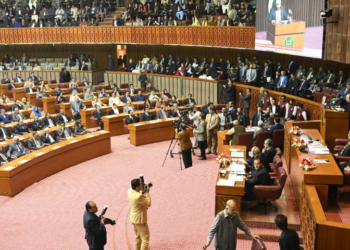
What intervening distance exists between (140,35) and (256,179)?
48.5 feet

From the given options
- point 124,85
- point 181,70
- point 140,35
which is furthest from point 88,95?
point 140,35

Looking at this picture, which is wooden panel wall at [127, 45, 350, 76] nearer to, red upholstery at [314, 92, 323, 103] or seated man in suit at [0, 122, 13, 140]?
red upholstery at [314, 92, 323, 103]

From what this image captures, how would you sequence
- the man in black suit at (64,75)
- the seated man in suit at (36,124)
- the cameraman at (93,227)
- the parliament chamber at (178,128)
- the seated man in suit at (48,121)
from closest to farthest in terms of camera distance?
the cameraman at (93,227), the parliament chamber at (178,128), the seated man in suit at (36,124), the seated man in suit at (48,121), the man in black suit at (64,75)

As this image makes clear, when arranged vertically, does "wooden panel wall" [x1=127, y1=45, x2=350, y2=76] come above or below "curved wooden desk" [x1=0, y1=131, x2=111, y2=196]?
above

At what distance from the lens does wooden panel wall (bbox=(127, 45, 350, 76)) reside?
1482 centimetres

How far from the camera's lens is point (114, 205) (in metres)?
8.82

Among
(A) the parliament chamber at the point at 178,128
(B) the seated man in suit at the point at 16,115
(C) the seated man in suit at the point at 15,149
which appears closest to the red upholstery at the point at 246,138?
(A) the parliament chamber at the point at 178,128

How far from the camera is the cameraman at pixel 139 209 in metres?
6.02

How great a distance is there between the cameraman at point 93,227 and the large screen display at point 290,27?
7715 mm

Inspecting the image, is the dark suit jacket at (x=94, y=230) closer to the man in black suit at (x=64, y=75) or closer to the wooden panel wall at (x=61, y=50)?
the man in black suit at (x=64, y=75)

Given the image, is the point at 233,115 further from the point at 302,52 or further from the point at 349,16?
the point at 349,16

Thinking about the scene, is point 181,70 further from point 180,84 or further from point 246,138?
point 246,138

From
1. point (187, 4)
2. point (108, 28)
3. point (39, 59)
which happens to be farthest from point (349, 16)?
point (39, 59)

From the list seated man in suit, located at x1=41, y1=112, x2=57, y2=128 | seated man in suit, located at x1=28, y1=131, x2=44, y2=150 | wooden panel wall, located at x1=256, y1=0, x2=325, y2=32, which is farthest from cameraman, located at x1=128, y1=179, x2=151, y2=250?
seated man in suit, located at x1=41, y1=112, x2=57, y2=128
